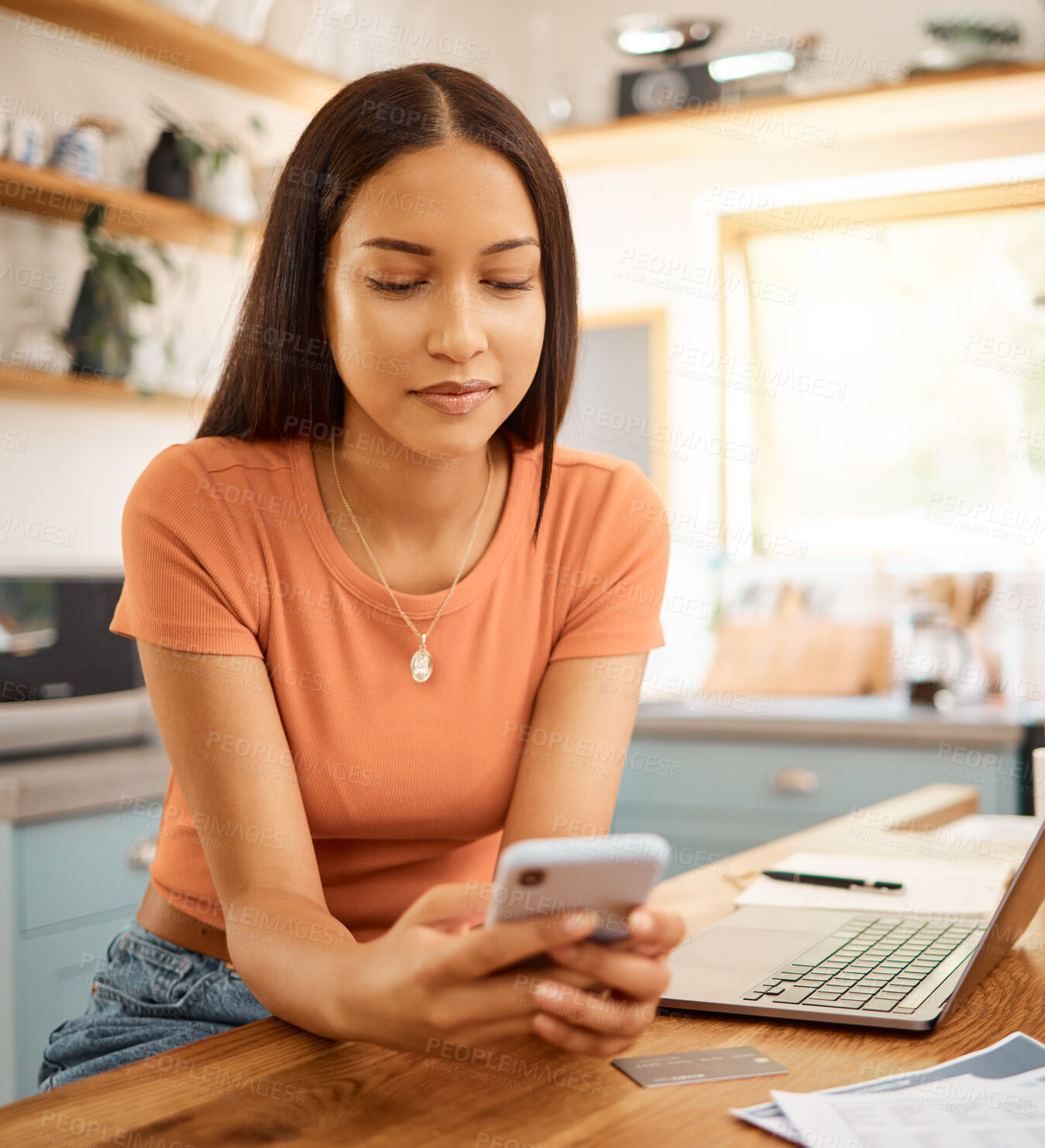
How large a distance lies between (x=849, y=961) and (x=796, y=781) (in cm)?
180

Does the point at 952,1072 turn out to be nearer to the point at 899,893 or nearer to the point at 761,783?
the point at 899,893

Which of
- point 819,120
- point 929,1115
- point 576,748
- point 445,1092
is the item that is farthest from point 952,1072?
point 819,120

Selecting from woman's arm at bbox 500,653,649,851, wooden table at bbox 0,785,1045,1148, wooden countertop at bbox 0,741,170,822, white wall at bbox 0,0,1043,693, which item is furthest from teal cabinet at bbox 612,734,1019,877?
wooden table at bbox 0,785,1045,1148

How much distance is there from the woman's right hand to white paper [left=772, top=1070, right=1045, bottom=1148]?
159 millimetres

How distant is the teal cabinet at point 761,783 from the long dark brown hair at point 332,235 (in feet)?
5.63

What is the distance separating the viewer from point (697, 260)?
3.63 metres

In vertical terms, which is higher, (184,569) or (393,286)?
(393,286)

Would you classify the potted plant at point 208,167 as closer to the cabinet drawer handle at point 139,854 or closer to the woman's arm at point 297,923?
the cabinet drawer handle at point 139,854

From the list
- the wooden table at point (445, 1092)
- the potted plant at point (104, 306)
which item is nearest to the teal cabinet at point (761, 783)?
the potted plant at point (104, 306)

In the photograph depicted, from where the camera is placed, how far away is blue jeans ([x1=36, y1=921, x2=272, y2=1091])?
3.26 ft

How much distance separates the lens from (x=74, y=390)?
2566 millimetres

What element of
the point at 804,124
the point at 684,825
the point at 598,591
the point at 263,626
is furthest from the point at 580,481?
the point at 804,124

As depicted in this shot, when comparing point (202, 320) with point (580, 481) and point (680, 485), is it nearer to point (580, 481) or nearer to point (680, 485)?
point (680, 485)

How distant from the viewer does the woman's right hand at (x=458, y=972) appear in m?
0.66
